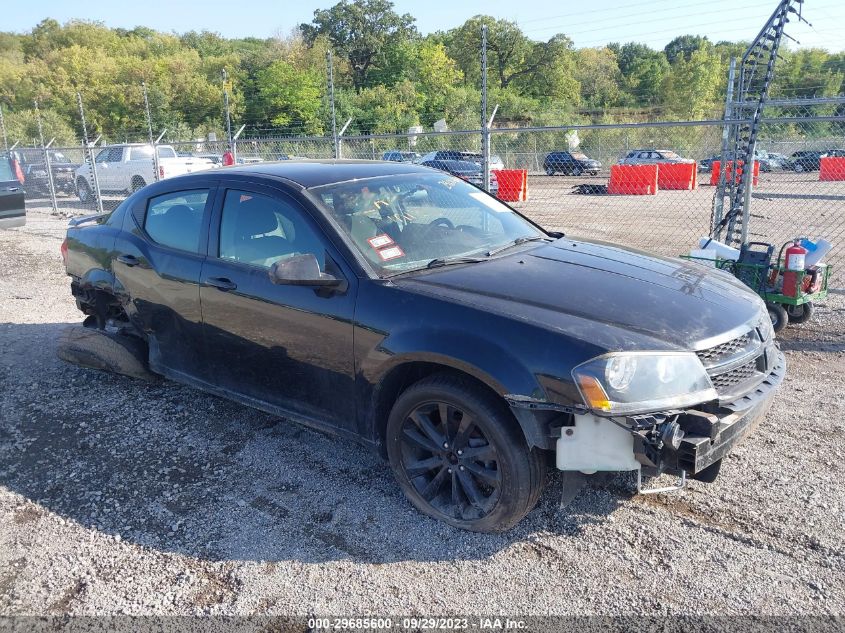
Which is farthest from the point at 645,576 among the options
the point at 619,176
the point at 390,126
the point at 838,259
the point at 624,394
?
the point at 390,126

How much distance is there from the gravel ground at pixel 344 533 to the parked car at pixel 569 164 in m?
24.6

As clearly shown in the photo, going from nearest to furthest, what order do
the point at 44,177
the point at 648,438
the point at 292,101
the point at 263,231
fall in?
the point at 648,438, the point at 263,231, the point at 44,177, the point at 292,101

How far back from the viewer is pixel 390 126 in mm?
26672

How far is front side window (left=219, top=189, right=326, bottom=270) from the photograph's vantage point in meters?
3.60

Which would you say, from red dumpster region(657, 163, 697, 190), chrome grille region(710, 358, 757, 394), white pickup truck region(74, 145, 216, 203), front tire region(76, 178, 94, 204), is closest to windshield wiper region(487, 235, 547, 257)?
chrome grille region(710, 358, 757, 394)

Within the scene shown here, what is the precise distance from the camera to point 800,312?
6.12m

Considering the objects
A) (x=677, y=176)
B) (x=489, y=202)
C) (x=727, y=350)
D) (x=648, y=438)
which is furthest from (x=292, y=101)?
(x=648, y=438)

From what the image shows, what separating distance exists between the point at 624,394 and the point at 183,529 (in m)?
2.19

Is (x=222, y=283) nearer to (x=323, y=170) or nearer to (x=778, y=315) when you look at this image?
(x=323, y=170)

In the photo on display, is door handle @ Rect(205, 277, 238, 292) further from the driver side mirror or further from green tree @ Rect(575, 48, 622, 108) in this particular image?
green tree @ Rect(575, 48, 622, 108)

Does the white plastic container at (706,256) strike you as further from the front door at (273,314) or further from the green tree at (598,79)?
the green tree at (598,79)

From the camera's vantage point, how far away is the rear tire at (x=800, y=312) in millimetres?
6059

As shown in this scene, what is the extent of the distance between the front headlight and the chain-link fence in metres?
4.91

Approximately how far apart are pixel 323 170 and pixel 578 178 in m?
23.9
